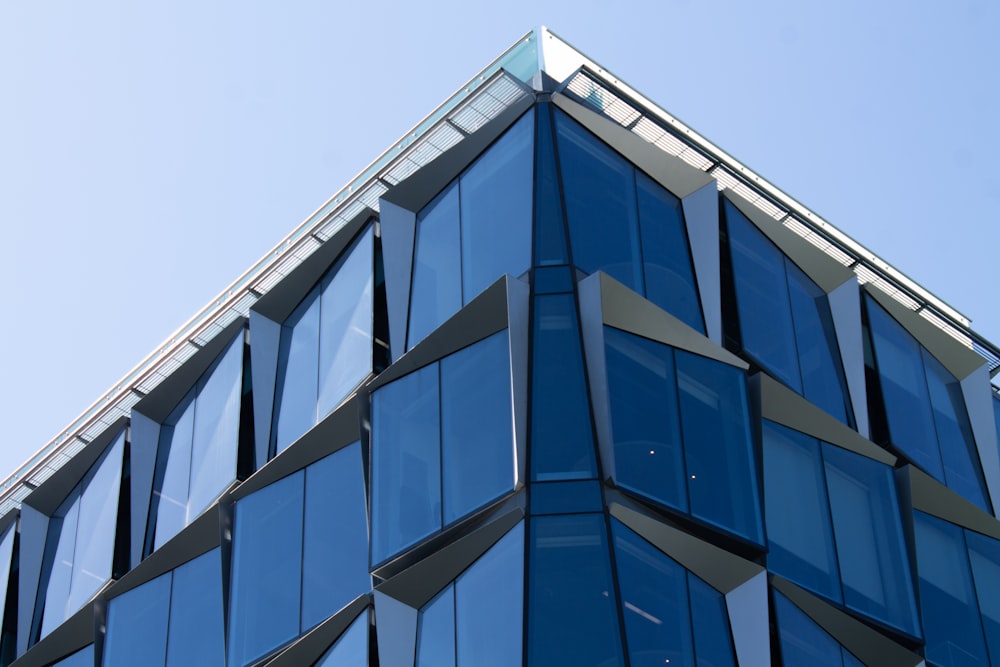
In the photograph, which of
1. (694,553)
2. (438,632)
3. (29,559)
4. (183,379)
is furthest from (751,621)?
(29,559)

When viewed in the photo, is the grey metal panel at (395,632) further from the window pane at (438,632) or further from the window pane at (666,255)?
the window pane at (666,255)

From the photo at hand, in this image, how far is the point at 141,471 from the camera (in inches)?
1502

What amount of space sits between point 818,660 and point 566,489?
5.57m

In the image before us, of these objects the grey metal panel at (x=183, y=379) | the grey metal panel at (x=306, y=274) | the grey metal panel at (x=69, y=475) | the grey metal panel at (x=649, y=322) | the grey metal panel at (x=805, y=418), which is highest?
the grey metal panel at (x=306, y=274)

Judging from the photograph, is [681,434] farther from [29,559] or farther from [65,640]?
[29,559]

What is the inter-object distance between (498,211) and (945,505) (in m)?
11.4

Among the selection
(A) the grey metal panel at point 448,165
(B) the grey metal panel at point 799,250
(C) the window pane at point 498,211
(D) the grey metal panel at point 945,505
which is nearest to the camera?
(C) the window pane at point 498,211

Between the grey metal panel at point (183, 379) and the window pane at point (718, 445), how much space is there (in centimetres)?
1196

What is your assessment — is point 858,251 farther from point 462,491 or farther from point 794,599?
point 462,491

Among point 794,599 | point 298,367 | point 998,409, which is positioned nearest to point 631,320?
point 794,599

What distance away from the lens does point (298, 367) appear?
34250 mm

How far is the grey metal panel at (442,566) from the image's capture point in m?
25.9

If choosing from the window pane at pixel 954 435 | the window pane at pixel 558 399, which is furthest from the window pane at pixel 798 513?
the window pane at pixel 954 435

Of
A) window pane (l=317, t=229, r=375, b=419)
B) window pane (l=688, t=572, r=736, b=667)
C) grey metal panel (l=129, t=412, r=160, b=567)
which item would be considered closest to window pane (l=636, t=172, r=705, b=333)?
window pane (l=688, t=572, r=736, b=667)
